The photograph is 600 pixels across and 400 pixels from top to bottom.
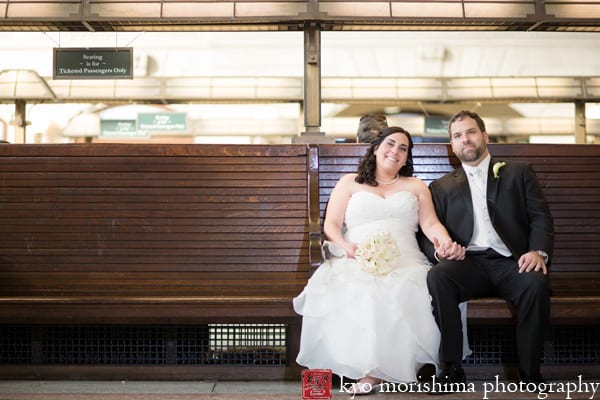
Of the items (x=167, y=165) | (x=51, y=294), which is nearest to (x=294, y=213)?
(x=167, y=165)

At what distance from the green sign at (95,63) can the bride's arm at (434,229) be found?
133 inches

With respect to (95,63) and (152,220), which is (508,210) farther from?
(95,63)

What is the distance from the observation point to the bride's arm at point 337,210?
3.08 metres

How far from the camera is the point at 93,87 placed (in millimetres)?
9203

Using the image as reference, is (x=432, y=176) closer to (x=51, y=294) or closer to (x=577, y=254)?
(x=577, y=254)

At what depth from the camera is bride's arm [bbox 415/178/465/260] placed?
2889mm

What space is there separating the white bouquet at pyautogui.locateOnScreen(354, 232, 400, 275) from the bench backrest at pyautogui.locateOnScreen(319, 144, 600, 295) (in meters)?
0.70

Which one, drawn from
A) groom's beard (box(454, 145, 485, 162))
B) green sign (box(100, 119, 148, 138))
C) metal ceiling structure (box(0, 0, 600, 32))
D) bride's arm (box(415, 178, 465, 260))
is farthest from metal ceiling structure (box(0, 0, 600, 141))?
green sign (box(100, 119, 148, 138))

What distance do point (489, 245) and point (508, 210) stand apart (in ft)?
0.62

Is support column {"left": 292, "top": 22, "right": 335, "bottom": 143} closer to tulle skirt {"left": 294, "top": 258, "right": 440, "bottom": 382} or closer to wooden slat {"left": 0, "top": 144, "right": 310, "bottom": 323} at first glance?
wooden slat {"left": 0, "top": 144, "right": 310, "bottom": 323}

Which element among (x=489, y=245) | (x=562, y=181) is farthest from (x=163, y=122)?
(x=489, y=245)

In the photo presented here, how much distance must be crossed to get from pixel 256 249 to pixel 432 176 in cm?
107

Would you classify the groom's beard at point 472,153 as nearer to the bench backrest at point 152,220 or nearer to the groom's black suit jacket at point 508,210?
the groom's black suit jacket at point 508,210

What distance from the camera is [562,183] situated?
346 centimetres
